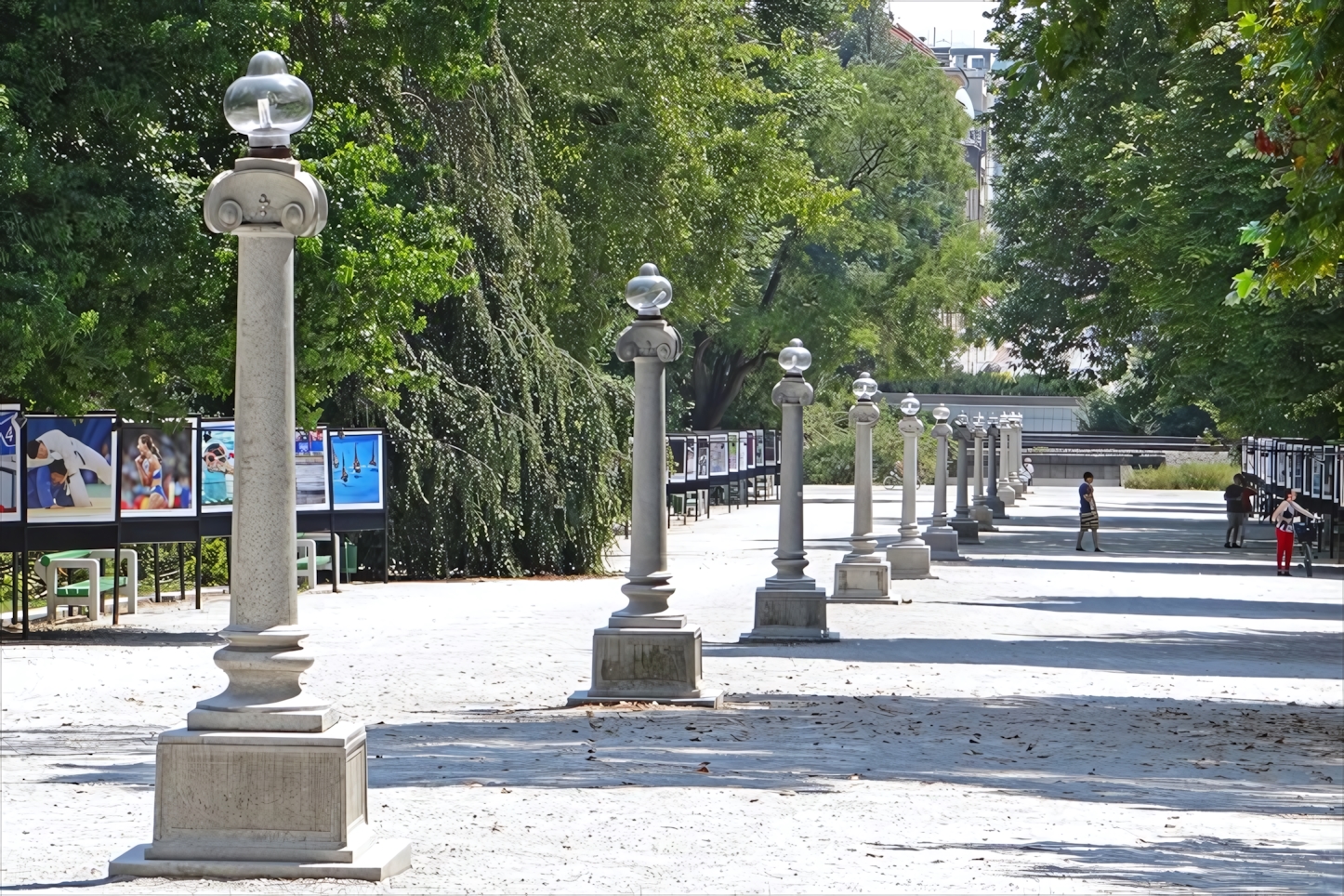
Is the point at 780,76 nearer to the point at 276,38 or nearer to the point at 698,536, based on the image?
the point at 698,536

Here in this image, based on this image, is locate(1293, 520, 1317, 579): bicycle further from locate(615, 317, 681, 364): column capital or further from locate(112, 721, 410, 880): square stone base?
locate(112, 721, 410, 880): square stone base

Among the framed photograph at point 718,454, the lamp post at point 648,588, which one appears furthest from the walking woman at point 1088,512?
the lamp post at point 648,588

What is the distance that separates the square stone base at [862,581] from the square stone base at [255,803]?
18586 millimetres

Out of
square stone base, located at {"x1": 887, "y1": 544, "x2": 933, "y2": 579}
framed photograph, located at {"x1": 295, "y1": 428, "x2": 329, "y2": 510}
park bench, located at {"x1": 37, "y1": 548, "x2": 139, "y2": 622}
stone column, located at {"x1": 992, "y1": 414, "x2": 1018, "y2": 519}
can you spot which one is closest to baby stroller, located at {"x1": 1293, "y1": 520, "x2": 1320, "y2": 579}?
square stone base, located at {"x1": 887, "y1": 544, "x2": 933, "y2": 579}

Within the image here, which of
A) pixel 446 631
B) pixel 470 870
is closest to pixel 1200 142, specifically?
pixel 446 631

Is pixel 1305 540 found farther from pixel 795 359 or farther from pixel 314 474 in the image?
pixel 795 359

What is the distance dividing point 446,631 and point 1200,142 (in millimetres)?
12948

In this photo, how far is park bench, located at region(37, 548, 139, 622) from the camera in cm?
2106

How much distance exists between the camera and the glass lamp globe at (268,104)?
8141mm

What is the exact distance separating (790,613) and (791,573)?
0.54 metres

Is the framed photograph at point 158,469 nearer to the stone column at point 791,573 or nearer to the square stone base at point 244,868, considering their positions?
the stone column at point 791,573

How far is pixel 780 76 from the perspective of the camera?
52688 mm

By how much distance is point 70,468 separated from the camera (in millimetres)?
20391

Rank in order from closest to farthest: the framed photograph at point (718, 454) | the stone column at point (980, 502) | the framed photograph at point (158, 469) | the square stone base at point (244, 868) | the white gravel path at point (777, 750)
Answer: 1. the square stone base at point (244, 868)
2. the white gravel path at point (777, 750)
3. the framed photograph at point (158, 469)
4. the stone column at point (980, 502)
5. the framed photograph at point (718, 454)
